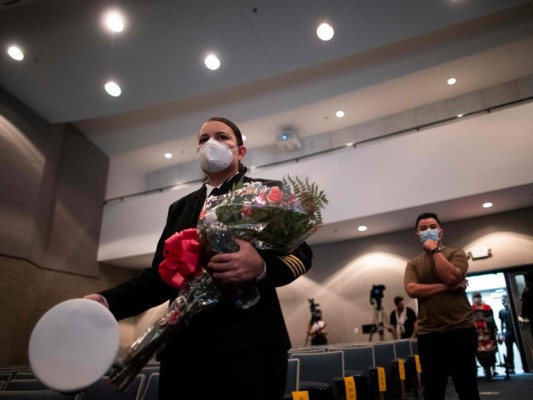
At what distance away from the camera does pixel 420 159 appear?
23.0 feet

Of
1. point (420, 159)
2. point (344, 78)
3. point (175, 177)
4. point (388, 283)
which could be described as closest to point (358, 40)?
point (344, 78)

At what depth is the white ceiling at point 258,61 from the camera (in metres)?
5.25

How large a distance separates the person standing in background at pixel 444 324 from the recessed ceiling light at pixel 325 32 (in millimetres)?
3989

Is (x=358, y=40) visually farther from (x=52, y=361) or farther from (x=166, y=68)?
(x=52, y=361)

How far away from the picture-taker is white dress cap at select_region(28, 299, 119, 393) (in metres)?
0.73

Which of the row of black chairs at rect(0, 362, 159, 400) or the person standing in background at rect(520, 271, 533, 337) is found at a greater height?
the person standing in background at rect(520, 271, 533, 337)

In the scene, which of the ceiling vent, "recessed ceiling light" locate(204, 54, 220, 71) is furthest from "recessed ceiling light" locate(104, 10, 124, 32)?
the ceiling vent

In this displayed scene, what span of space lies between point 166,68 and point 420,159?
15.4ft

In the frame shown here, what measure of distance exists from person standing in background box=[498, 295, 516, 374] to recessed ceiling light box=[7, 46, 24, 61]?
949 centimetres

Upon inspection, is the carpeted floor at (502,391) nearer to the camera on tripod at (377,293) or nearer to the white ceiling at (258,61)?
the camera on tripod at (377,293)

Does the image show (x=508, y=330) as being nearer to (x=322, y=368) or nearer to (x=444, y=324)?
(x=322, y=368)

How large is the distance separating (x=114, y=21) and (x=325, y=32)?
2.95m

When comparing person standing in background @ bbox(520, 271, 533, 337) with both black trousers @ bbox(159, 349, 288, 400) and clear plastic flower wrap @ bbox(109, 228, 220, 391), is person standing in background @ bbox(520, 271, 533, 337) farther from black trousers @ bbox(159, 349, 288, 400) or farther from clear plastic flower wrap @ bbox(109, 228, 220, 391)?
clear plastic flower wrap @ bbox(109, 228, 220, 391)

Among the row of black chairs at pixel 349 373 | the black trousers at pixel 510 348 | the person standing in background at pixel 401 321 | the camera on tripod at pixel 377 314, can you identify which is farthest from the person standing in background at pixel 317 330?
the row of black chairs at pixel 349 373
